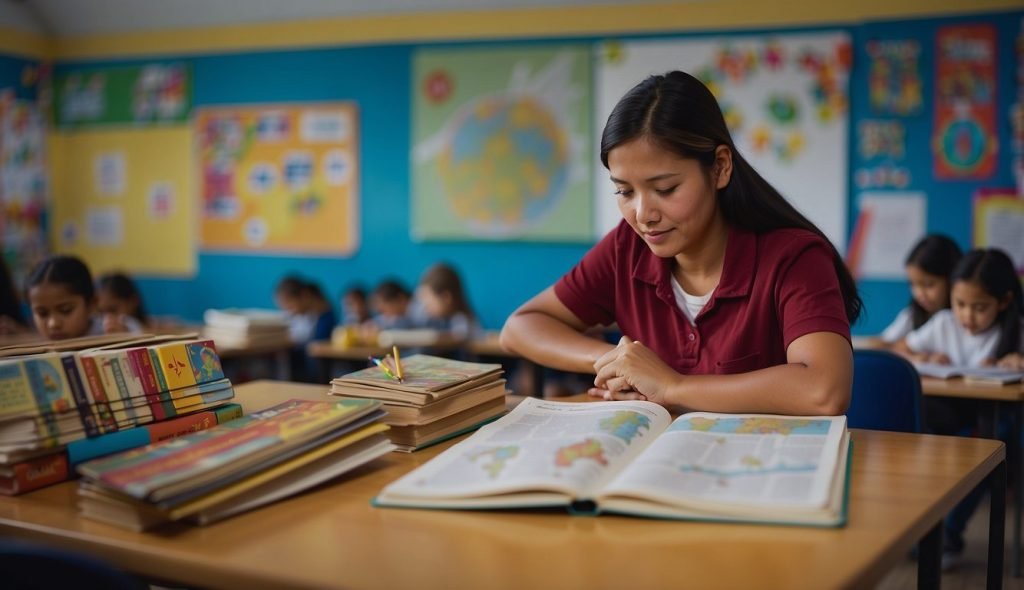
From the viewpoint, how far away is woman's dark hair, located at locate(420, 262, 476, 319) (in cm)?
495

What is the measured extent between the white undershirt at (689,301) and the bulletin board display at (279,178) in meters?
4.20

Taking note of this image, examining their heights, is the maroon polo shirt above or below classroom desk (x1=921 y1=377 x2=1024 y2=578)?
above

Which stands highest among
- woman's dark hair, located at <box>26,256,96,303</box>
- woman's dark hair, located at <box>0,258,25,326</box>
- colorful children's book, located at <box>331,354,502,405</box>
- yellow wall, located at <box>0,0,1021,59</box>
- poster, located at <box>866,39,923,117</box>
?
yellow wall, located at <box>0,0,1021,59</box>

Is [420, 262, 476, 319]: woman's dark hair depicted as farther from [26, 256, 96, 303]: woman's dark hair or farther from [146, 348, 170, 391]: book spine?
[146, 348, 170, 391]: book spine

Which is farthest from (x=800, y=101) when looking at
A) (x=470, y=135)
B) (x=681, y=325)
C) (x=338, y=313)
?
(x=681, y=325)

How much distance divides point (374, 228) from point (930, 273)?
3156mm

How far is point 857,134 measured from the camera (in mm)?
4715

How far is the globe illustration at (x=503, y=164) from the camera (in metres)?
5.29

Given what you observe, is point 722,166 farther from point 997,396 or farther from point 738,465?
point 997,396

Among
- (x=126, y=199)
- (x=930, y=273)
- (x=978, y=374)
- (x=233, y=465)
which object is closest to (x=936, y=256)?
(x=930, y=273)

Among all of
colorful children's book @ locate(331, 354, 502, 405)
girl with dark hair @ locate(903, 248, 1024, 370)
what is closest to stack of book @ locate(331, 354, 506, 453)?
colorful children's book @ locate(331, 354, 502, 405)

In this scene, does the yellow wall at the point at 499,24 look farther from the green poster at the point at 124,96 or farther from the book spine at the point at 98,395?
the book spine at the point at 98,395

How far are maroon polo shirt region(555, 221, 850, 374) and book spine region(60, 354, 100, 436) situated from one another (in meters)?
0.96

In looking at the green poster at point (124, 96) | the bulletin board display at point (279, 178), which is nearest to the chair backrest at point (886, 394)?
the bulletin board display at point (279, 178)
